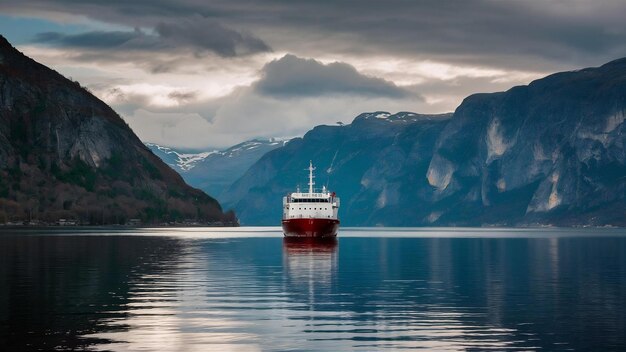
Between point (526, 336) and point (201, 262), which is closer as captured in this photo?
point (526, 336)

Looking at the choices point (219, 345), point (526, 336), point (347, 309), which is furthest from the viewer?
point (347, 309)

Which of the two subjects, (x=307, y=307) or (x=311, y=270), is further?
(x=311, y=270)

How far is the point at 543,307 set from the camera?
2876 inches

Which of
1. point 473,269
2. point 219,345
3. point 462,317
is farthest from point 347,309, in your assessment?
point 473,269

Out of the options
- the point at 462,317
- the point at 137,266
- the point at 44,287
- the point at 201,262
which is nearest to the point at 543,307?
the point at 462,317

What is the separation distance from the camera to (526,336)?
5738cm

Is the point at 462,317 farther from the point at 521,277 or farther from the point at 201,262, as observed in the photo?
the point at 201,262

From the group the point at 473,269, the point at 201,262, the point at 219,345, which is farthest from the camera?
the point at 201,262

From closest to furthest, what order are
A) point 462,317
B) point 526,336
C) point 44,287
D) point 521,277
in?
point 526,336
point 462,317
point 44,287
point 521,277

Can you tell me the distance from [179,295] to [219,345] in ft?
95.1

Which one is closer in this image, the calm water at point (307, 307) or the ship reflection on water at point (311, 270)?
the calm water at point (307, 307)

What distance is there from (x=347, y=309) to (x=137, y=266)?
5630cm

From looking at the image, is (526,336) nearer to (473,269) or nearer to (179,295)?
(179,295)

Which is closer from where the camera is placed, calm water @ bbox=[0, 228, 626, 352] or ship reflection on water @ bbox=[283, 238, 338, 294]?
calm water @ bbox=[0, 228, 626, 352]
